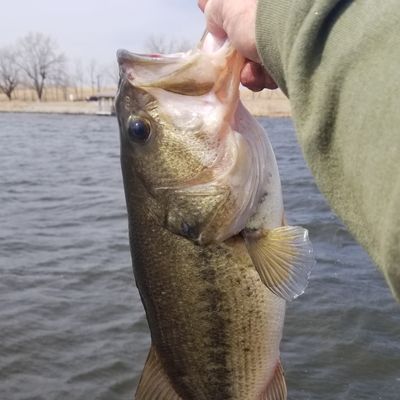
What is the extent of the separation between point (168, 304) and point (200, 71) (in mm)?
778

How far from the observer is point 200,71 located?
203 centimetres

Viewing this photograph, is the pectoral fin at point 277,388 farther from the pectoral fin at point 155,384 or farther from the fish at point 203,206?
the pectoral fin at point 155,384

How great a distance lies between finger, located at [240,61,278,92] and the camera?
2.15 meters

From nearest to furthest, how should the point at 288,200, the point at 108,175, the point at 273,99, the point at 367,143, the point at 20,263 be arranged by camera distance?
the point at 367,143
the point at 20,263
the point at 288,200
the point at 108,175
the point at 273,99

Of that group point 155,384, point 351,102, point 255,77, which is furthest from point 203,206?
point 351,102

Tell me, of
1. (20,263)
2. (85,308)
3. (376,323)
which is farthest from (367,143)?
(20,263)

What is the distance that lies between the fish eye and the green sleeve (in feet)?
2.00

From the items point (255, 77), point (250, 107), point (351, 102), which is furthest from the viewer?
point (250, 107)

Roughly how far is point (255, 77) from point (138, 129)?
426mm

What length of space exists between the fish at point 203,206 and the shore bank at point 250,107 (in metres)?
39.9

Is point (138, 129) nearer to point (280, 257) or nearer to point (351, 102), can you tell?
point (280, 257)

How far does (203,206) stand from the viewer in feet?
6.99

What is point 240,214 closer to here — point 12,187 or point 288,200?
point 288,200

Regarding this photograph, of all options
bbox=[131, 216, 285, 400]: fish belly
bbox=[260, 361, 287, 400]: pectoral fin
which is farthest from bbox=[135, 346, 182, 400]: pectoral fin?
bbox=[260, 361, 287, 400]: pectoral fin
